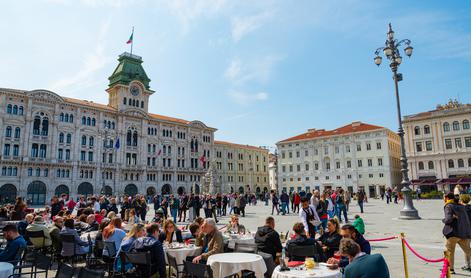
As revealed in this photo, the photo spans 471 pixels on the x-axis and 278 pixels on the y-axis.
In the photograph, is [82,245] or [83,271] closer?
[83,271]

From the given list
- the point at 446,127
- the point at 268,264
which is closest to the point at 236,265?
the point at 268,264

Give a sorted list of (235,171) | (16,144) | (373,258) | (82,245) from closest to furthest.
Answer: (373,258)
(82,245)
(16,144)
(235,171)

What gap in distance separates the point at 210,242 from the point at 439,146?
56.8m

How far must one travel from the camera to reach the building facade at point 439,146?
161 ft

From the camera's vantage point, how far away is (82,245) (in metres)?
7.71

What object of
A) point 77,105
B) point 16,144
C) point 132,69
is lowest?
point 16,144

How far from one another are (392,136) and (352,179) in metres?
11.5

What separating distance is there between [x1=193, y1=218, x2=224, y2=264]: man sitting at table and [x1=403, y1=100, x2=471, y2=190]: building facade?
51739mm

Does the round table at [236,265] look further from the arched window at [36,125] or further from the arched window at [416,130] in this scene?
the arched window at [416,130]

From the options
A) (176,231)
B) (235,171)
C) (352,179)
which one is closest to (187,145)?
(235,171)

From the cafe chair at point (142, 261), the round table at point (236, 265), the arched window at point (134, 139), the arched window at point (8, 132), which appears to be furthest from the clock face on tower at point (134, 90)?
the round table at point (236, 265)

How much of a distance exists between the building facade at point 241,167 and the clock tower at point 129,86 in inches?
851

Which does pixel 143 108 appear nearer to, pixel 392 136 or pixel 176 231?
pixel 392 136

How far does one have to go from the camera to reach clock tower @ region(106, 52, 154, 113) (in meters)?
57.2
